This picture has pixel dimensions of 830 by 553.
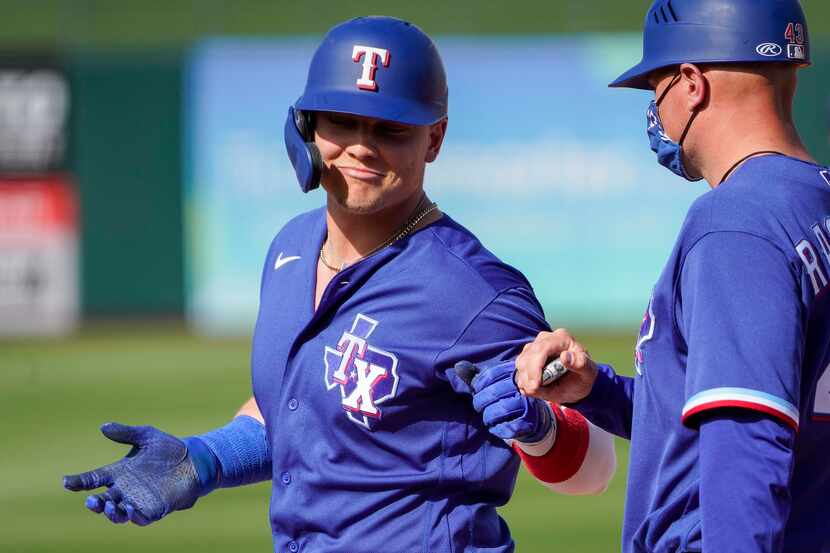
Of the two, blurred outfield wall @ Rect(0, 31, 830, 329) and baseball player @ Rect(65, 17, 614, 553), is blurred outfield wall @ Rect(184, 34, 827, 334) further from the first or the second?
baseball player @ Rect(65, 17, 614, 553)

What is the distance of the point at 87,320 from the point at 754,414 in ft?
55.0

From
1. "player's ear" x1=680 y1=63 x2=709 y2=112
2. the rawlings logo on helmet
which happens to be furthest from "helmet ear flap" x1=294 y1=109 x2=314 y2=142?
the rawlings logo on helmet

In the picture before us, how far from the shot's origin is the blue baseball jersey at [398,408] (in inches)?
133

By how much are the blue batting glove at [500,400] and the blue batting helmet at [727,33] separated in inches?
30.3

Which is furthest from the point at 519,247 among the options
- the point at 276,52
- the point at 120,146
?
the point at 120,146

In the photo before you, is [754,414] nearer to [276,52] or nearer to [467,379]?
[467,379]

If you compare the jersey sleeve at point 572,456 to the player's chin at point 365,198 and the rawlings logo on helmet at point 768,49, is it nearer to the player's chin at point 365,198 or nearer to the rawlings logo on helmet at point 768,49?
the player's chin at point 365,198

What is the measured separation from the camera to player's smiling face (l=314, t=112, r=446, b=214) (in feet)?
11.6

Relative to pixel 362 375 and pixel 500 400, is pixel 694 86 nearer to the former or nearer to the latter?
pixel 500 400

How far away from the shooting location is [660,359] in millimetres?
2713

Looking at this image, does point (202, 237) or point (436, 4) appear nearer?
point (202, 237)

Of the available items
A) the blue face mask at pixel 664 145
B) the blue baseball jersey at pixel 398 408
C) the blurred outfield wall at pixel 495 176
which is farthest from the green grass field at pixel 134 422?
the blue face mask at pixel 664 145

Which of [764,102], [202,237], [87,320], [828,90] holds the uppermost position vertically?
[764,102]

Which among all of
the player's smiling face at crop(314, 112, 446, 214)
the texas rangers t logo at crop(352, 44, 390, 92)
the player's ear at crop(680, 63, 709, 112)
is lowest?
the player's smiling face at crop(314, 112, 446, 214)
